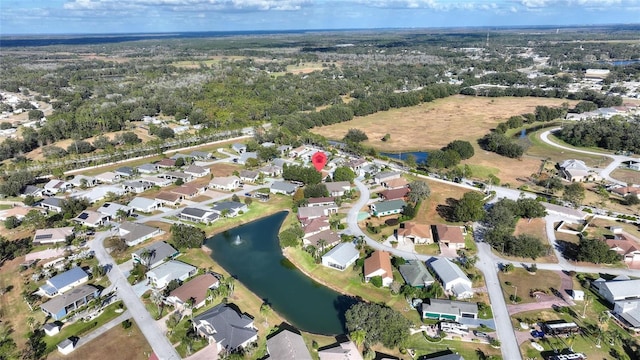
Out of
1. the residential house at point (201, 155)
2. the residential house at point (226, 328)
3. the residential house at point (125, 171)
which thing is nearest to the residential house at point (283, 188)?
the residential house at point (201, 155)

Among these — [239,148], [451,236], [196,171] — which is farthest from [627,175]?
[196,171]

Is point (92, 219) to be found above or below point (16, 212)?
above

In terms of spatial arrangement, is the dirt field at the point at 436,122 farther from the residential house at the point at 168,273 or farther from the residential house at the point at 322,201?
the residential house at the point at 168,273

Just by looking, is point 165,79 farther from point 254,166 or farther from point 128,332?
point 128,332

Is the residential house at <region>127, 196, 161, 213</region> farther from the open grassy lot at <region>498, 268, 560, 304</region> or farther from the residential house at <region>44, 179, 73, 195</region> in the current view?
the open grassy lot at <region>498, 268, 560, 304</region>

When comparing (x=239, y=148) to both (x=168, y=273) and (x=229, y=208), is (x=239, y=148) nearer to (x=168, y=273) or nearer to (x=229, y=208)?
(x=229, y=208)

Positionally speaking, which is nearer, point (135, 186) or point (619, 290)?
point (619, 290)
